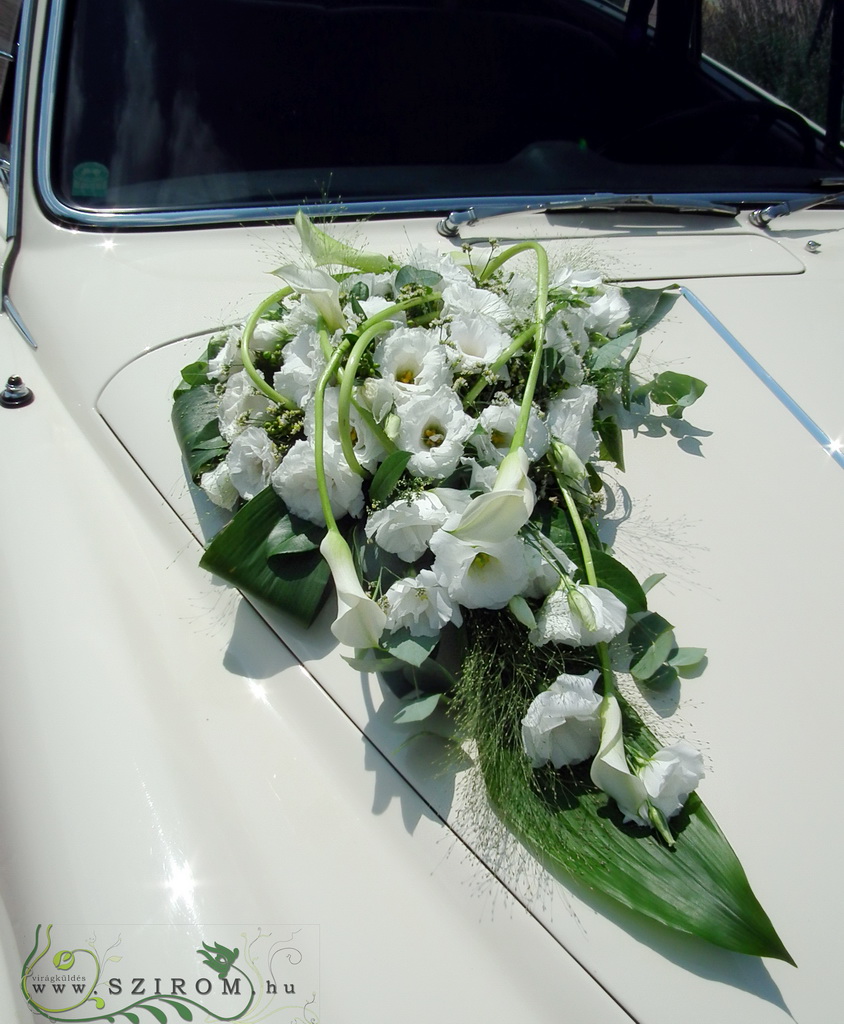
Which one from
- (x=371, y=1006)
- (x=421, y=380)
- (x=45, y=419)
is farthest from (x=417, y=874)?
(x=45, y=419)

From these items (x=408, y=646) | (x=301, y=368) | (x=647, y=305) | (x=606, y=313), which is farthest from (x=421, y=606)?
(x=647, y=305)

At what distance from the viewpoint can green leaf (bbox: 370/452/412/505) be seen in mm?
1050

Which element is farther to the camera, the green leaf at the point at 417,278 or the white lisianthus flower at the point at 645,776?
the green leaf at the point at 417,278

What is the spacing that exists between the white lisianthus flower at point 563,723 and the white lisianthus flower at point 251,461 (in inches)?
18.5

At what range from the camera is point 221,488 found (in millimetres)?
1221

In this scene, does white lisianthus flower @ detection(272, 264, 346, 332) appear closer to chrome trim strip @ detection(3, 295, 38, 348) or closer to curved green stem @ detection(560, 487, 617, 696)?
curved green stem @ detection(560, 487, 617, 696)

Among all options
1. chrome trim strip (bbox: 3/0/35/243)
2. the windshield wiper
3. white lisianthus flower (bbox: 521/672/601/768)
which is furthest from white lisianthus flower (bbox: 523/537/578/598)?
chrome trim strip (bbox: 3/0/35/243)

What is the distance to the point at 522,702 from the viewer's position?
3.30 ft

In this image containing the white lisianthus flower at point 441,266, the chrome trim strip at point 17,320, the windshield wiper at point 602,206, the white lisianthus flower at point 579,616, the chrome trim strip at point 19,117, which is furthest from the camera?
the chrome trim strip at point 19,117

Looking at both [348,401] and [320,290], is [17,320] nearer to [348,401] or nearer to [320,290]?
[320,290]

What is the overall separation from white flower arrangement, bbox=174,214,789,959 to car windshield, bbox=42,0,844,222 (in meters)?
0.69

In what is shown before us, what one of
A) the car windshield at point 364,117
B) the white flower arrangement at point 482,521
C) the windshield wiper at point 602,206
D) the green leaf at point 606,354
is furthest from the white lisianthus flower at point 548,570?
the car windshield at point 364,117

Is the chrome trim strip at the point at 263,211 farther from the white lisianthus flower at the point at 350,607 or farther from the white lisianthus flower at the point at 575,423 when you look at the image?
the white lisianthus flower at the point at 350,607

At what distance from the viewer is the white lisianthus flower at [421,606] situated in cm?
100
